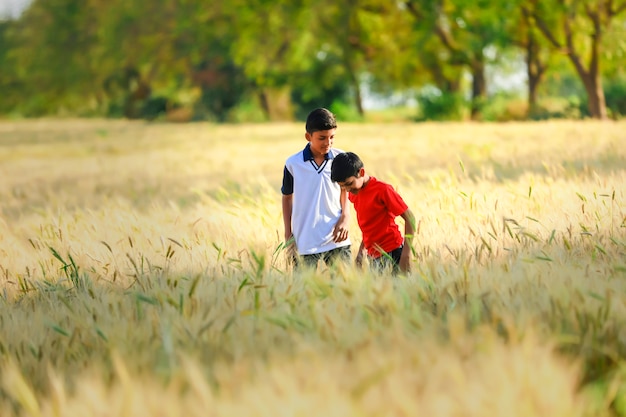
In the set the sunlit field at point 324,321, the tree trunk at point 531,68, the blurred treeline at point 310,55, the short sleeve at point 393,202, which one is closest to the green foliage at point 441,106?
the blurred treeline at point 310,55

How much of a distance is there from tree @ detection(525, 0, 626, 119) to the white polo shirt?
19308 millimetres

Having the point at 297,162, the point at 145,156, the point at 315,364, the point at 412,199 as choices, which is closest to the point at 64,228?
the point at 297,162

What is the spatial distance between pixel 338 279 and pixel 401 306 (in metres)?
0.52

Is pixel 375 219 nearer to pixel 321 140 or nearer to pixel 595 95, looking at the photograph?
pixel 321 140

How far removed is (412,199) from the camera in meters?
5.90

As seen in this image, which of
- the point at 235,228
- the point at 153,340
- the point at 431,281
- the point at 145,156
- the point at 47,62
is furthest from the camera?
the point at 47,62

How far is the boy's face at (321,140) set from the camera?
4.37 meters

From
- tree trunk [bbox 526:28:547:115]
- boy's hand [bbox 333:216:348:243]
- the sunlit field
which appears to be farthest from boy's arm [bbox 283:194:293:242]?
tree trunk [bbox 526:28:547:115]

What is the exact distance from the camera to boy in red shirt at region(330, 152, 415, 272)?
4238 mm

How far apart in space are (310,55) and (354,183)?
35234 mm

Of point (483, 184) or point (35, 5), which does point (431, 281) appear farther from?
point (35, 5)

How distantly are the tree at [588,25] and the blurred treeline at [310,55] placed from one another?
0.16ft

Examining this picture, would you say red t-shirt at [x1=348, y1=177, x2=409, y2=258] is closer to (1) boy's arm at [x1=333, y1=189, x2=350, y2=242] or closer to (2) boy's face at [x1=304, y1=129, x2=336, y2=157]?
(1) boy's arm at [x1=333, y1=189, x2=350, y2=242]

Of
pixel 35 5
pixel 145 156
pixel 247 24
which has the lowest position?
pixel 145 156
